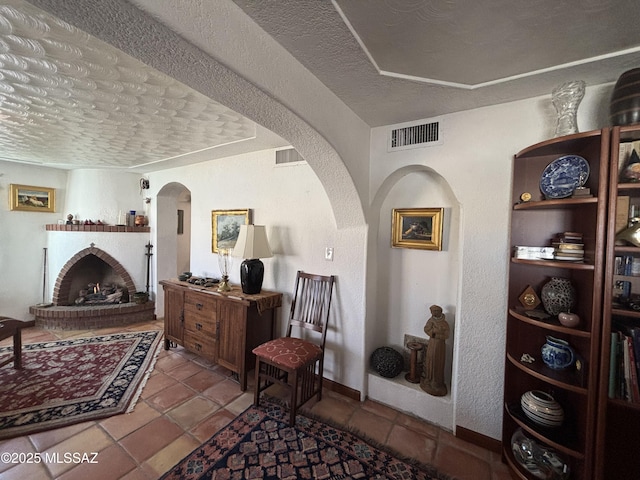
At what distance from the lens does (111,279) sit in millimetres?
4445

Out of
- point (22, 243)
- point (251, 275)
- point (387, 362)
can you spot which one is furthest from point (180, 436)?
point (22, 243)

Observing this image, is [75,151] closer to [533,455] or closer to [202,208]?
[202,208]

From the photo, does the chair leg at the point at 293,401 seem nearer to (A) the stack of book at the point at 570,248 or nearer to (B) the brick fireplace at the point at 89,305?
(A) the stack of book at the point at 570,248

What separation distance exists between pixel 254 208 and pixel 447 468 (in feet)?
9.05

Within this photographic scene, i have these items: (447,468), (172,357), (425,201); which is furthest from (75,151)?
(447,468)

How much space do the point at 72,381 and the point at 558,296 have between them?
395 cm

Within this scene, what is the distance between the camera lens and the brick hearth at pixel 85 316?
3641mm

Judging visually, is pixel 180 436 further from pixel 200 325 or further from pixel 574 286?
pixel 574 286

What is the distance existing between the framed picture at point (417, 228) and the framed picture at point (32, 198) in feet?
17.4

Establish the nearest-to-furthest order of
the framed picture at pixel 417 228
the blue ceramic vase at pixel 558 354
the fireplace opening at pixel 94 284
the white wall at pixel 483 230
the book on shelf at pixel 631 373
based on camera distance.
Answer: the book on shelf at pixel 631 373, the blue ceramic vase at pixel 558 354, the white wall at pixel 483 230, the framed picture at pixel 417 228, the fireplace opening at pixel 94 284

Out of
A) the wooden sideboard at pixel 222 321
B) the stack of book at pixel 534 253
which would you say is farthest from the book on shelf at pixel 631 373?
the wooden sideboard at pixel 222 321

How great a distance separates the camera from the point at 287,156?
2629 mm

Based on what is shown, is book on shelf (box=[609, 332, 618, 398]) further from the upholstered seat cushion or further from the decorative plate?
the upholstered seat cushion

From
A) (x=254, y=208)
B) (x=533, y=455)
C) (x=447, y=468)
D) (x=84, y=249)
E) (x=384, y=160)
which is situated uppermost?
(x=384, y=160)
